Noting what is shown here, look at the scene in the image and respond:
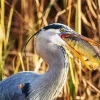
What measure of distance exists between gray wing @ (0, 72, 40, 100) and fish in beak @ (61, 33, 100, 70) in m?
0.28

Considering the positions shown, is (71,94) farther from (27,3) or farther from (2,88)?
(27,3)

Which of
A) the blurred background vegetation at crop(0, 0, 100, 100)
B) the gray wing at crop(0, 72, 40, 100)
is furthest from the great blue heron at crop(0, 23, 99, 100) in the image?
the blurred background vegetation at crop(0, 0, 100, 100)

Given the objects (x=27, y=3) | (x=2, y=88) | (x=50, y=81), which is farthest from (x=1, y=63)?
(x=27, y=3)

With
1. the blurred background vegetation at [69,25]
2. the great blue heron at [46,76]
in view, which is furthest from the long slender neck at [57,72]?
the blurred background vegetation at [69,25]

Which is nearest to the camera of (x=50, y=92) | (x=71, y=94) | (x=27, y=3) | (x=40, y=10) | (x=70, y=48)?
(x=70, y=48)

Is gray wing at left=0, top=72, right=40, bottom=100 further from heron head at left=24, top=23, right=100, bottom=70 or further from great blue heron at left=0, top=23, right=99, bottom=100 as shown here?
heron head at left=24, top=23, right=100, bottom=70

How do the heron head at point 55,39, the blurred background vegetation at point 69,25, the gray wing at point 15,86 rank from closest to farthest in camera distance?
the heron head at point 55,39, the gray wing at point 15,86, the blurred background vegetation at point 69,25

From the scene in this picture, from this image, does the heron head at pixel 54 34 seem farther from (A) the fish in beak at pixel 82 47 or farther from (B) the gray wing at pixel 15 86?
(B) the gray wing at pixel 15 86

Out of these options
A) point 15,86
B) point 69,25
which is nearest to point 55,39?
point 15,86

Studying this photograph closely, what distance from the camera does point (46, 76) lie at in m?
2.22

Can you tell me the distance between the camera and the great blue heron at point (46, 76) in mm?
2105

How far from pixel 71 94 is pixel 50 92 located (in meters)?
0.32

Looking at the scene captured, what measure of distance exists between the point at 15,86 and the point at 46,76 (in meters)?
0.18

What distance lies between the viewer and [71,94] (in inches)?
100
